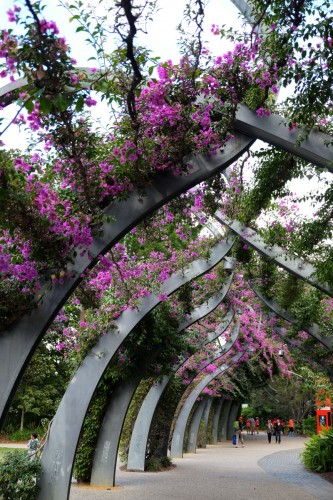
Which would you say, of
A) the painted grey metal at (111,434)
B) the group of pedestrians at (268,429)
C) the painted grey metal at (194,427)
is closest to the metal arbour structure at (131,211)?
the painted grey metal at (111,434)

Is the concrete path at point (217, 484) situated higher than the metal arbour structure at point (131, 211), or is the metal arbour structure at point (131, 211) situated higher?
the metal arbour structure at point (131, 211)

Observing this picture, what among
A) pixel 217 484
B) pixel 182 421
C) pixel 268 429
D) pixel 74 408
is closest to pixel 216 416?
pixel 268 429

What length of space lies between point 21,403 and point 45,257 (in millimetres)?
27337

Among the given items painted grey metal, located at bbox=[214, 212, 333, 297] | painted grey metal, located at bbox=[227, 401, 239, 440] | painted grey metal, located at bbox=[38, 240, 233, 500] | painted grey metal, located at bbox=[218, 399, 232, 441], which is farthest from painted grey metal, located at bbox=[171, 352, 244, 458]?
painted grey metal, located at bbox=[227, 401, 239, 440]

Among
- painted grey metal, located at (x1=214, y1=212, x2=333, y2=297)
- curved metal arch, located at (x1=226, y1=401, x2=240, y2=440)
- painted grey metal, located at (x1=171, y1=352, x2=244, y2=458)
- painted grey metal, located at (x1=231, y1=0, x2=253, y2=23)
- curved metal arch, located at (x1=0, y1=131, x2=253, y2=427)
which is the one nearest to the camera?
curved metal arch, located at (x1=0, y1=131, x2=253, y2=427)

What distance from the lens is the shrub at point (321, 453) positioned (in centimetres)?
1648

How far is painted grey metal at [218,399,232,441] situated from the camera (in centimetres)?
3575

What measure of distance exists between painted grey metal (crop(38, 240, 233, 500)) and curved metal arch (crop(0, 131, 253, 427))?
3.47 metres

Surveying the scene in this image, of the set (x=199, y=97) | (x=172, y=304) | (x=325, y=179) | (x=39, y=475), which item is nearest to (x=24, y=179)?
(x=199, y=97)

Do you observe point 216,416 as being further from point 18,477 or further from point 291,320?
point 18,477

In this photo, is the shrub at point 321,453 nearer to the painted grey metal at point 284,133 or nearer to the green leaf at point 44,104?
the painted grey metal at point 284,133

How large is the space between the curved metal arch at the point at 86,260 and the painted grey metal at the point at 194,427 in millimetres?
19872

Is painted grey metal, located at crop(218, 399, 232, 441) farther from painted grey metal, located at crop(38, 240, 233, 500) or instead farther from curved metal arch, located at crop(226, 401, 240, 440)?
painted grey metal, located at crop(38, 240, 233, 500)

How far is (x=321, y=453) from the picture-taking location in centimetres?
1681
